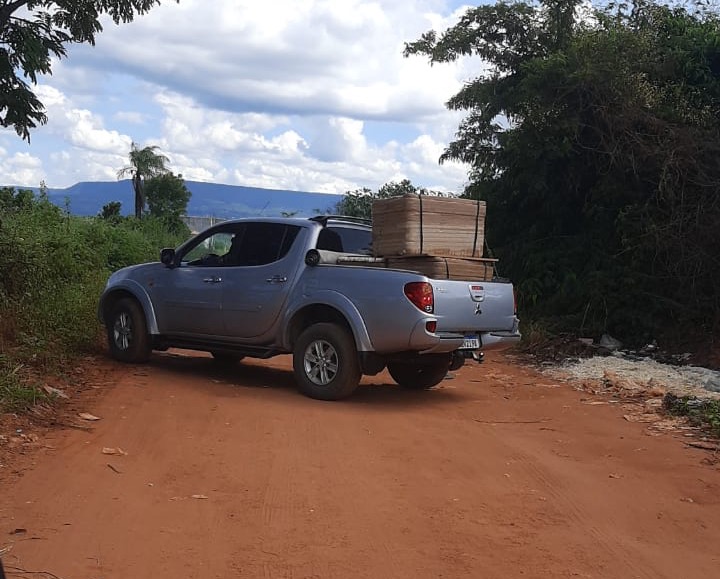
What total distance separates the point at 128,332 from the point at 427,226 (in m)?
4.20

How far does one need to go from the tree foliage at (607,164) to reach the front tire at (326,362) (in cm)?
648

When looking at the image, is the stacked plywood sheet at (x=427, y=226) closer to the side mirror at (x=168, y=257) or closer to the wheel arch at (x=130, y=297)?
the side mirror at (x=168, y=257)

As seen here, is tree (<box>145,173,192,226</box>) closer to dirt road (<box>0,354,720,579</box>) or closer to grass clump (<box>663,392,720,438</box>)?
dirt road (<box>0,354,720,579</box>)

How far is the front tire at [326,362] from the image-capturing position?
314 inches

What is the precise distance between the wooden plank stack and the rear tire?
1.43 meters

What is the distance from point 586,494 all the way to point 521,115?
11285mm

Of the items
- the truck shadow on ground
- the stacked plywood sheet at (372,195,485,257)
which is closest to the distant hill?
the truck shadow on ground

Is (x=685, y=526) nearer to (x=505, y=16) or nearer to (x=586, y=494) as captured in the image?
(x=586, y=494)

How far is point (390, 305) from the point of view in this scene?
302 inches

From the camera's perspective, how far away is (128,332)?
9945 mm

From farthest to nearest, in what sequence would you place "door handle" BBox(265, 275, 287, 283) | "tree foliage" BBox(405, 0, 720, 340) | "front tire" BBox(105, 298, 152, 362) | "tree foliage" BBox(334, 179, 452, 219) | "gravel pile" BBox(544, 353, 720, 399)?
1. "tree foliage" BBox(334, 179, 452, 219)
2. "tree foliage" BBox(405, 0, 720, 340)
3. "front tire" BBox(105, 298, 152, 362)
4. "gravel pile" BBox(544, 353, 720, 399)
5. "door handle" BBox(265, 275, 287, 283)

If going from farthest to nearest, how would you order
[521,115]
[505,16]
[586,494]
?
[505,16] < [521,115] < [586,494]

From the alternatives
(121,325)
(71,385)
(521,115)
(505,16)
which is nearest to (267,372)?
(121,325)

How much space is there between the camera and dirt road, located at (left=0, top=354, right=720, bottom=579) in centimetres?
406
